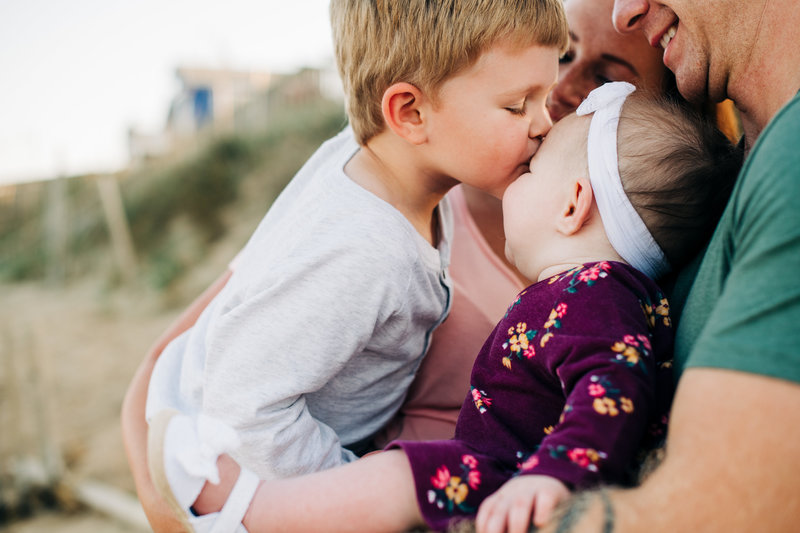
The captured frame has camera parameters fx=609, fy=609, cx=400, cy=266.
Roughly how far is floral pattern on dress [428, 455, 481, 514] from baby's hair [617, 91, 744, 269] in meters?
0.70

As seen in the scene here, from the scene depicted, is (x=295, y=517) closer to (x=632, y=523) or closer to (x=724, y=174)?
(x=632, y=523)

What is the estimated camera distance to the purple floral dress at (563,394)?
107cm

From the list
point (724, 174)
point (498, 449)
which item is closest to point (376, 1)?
point (724, 174)

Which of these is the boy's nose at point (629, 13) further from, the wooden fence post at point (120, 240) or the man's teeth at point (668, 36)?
the wooden fence post at point (120, 240)

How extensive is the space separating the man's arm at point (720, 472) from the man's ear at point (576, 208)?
573 mm

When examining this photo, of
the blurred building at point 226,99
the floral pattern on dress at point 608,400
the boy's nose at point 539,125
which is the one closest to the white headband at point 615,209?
the boy's nose at point 539,125

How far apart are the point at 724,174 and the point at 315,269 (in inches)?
41.1

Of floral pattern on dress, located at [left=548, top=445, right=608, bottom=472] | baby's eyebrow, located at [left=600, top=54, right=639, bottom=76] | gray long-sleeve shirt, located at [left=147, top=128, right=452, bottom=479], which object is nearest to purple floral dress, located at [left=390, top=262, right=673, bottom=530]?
floral pattern on dress, located at [left=548, top=445, right=608, bottom=472]

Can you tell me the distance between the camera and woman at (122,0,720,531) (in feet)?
6.41

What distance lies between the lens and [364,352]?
1.77m

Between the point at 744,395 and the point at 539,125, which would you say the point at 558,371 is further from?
the point at 539,125

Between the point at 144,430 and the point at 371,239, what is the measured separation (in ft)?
3.67

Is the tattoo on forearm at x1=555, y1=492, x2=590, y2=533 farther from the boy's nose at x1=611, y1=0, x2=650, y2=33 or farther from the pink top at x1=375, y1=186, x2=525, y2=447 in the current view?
the boy's nose at x1=611, y1=0, x2=650, y2=33

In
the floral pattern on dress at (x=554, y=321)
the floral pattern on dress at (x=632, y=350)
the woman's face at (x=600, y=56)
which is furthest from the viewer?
the woman's face at (x=600, y=56)
